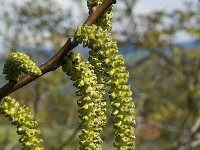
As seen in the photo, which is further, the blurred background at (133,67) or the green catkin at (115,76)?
the blurred background at (133,67)

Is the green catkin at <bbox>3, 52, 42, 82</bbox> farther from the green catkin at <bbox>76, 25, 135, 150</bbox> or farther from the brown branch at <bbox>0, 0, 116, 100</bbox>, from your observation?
the green catkin at <bbox>76, 25, 135, 150</bbox>

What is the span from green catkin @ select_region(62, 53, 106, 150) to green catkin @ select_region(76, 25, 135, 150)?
0.09ft

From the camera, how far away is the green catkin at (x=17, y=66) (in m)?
1.13

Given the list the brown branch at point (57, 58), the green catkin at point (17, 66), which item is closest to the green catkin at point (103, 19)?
the brown branch at point (57, 58)

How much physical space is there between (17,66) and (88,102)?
0.20 meters

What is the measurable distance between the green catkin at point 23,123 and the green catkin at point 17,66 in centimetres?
6

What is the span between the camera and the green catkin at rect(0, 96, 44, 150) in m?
1.11

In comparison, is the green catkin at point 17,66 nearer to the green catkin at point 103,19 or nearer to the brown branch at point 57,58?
the brown branch at point 57,58

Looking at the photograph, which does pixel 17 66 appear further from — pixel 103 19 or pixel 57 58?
pixel 103 19

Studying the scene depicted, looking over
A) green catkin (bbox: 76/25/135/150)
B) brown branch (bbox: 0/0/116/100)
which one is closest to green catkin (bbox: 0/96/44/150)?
brown branch (bbox: 0/0/116/100)

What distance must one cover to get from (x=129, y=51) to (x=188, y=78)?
103 cm

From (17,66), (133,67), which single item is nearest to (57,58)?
(17,66)

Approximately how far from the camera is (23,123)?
113 cm

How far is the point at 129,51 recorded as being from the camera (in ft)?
24.0
